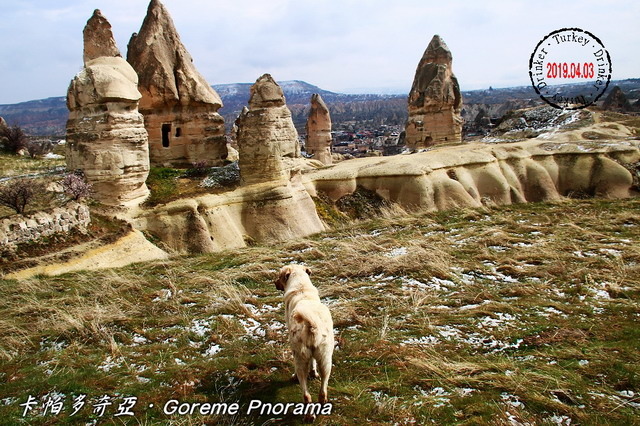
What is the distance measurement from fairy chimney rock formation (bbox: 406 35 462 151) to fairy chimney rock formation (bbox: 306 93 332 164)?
6899mm

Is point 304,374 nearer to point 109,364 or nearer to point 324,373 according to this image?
point 324,373

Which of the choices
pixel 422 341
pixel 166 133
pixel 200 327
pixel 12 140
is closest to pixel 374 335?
pixel 422 341

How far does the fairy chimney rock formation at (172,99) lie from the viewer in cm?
2003

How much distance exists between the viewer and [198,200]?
16484 mm

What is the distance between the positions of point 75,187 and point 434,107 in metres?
27.7

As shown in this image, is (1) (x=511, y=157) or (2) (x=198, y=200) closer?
(2) (x=198, y=200)

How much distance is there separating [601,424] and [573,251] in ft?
22.4

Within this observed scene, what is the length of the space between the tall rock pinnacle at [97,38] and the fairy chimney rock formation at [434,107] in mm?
23594

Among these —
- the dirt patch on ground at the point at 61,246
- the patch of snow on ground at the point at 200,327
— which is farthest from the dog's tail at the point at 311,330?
the dirt patch on ground at the point at 61,246

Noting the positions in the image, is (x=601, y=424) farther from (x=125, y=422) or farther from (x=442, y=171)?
(x=442, y=171)

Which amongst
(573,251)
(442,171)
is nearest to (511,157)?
(442,171)

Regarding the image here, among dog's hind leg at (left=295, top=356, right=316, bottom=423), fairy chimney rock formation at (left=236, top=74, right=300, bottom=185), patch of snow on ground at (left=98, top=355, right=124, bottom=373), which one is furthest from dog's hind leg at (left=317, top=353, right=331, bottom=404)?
fairy chimney rock formation at (left=236, top=74, right=300, bottom=185)

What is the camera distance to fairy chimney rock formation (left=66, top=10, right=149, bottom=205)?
14875 millimetres

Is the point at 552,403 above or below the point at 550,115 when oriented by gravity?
below
